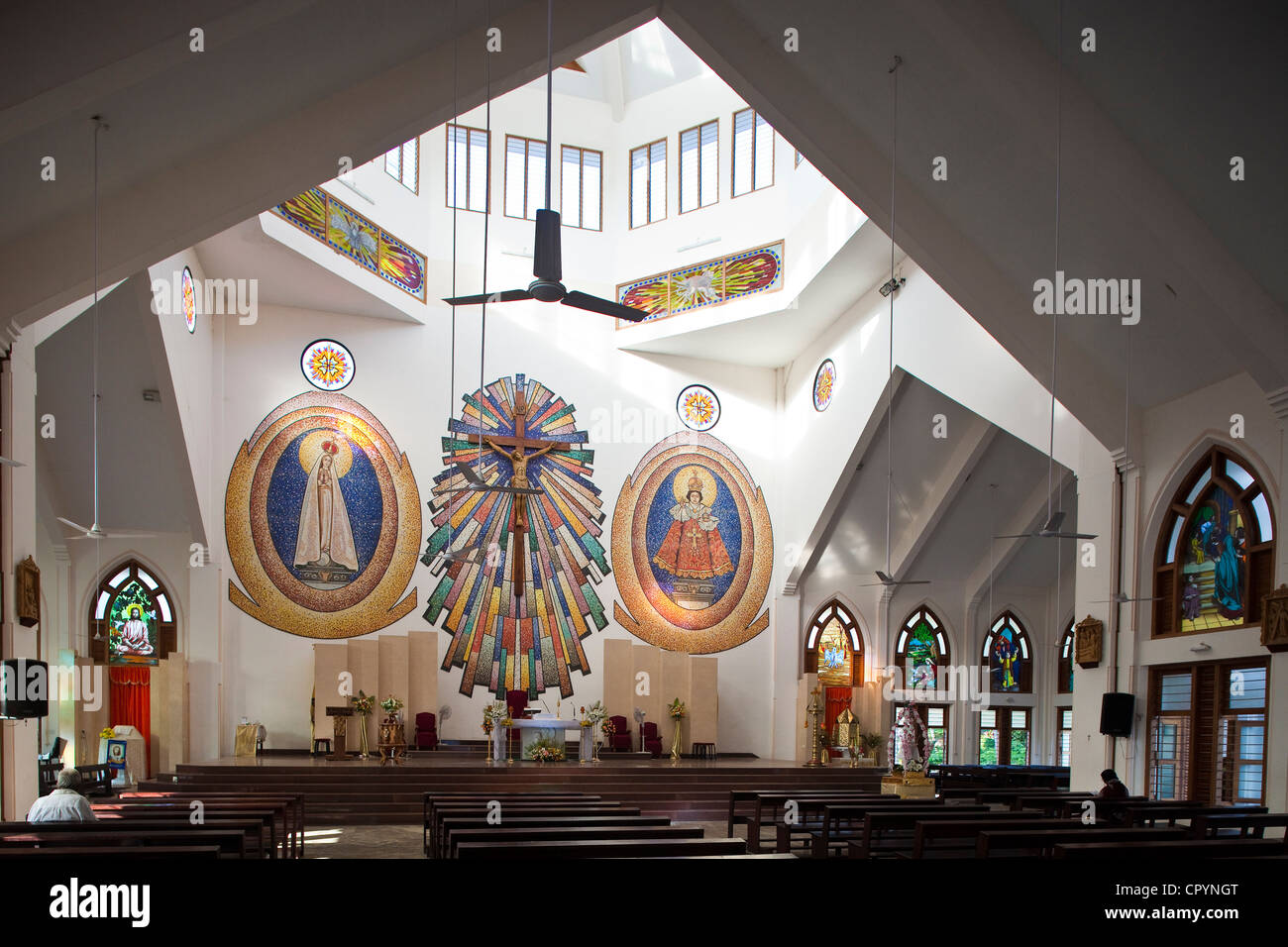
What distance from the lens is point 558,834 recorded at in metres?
6.17

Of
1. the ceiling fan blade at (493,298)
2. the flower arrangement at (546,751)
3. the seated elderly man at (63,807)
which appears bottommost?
the flower arrangement at (546,751)

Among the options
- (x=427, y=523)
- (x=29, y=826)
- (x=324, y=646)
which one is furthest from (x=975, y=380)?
(x=29, y=826)

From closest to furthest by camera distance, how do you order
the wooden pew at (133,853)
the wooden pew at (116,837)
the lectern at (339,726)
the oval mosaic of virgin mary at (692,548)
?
the wooden pew at (133,853), the wooden pew at (116,837), the lectern at (339,726), the oval mosaic of virgin mary at (692,548)

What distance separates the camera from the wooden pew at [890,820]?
7.52m

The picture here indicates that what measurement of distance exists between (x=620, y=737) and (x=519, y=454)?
4892mm

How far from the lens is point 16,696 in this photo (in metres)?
8.68

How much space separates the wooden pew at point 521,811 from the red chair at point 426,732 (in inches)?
317

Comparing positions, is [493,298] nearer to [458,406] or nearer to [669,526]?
[458,406]

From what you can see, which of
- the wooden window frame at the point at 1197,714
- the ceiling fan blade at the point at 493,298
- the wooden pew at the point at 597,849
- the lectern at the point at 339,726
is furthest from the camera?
the lectern at the point at 339,726

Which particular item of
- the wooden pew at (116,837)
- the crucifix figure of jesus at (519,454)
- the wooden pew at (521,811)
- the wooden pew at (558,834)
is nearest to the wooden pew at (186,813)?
the wooden pew at (116,837)

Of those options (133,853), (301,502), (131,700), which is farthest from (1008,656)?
(133,853)

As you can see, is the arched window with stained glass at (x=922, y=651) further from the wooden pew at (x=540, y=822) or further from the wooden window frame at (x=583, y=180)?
the wooden pew at (x=540, y=822)

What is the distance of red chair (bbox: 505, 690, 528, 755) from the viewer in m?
16.3
